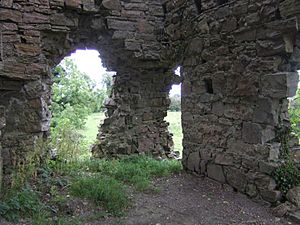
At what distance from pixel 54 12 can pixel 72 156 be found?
254 cm

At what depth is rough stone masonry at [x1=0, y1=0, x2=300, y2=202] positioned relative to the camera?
4047mm

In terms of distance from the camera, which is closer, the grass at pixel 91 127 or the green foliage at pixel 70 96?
the green foliage at pixel 70 96

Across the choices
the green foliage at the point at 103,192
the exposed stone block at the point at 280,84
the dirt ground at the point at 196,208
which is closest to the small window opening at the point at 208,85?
the exposed stone block at the point at 280,84

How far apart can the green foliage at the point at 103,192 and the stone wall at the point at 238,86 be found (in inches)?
66.1

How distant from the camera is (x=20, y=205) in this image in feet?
11.6

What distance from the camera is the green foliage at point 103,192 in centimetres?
386

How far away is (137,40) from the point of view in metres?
6.09

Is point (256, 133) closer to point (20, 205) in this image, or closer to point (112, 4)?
point (20, 205)

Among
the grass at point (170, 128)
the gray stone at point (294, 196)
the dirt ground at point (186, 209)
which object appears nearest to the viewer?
the dirt ground at point (186, 209)

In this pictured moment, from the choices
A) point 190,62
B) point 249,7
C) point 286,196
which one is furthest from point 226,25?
point 286,196

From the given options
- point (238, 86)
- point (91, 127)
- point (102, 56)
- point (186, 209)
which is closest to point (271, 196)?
point (186, 209)

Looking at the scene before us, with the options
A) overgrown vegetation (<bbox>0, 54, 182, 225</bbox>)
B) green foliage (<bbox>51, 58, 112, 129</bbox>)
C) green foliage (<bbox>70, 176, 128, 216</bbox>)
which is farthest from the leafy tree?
green foliage (<bbox>70, 176, 128, 216</bbox>)

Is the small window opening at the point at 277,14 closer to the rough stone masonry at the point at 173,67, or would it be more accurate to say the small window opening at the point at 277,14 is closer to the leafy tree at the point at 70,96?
the rough stone masonry at the point at 173,67

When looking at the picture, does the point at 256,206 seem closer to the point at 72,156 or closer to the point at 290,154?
the point at 290,154
